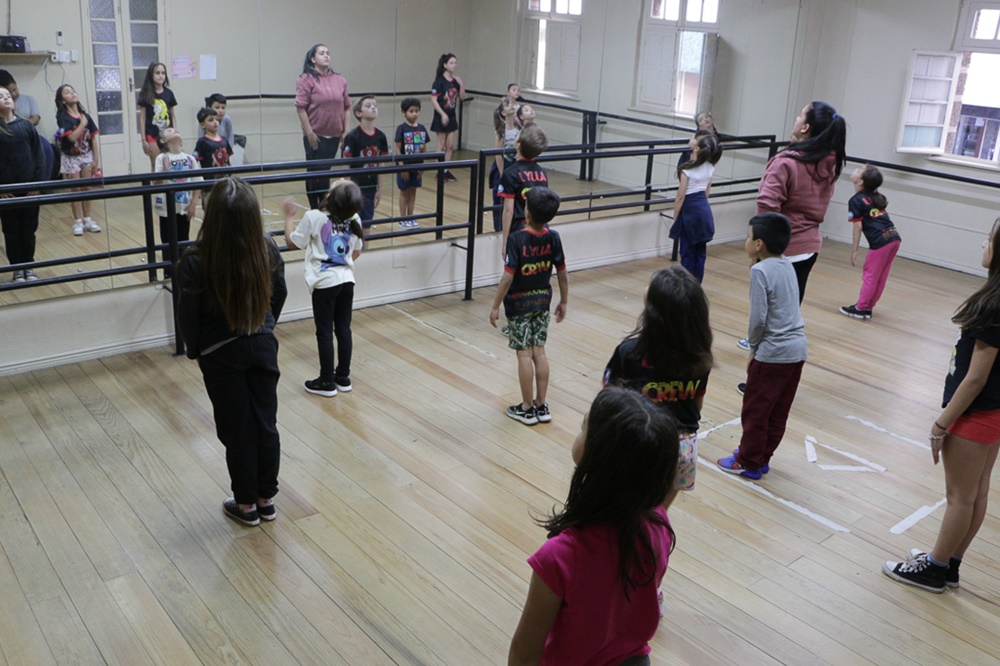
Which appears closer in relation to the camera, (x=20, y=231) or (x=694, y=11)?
(x=20, y=231)

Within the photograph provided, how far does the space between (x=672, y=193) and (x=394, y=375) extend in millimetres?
4271

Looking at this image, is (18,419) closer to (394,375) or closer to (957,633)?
(394,375)

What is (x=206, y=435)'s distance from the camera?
4.19m

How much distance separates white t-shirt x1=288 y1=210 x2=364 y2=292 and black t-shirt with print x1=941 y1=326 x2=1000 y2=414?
2.84 meters

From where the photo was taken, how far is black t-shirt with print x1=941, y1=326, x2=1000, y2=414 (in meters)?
2.80

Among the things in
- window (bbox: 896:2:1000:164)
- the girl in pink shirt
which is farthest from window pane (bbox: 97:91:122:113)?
window (bbox: 896:2:1000:164)

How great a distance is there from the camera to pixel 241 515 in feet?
11.5

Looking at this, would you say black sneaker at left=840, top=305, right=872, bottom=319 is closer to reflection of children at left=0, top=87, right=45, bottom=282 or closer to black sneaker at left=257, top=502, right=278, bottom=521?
black sneaker at left=257, top=502, right=278, bottom=521

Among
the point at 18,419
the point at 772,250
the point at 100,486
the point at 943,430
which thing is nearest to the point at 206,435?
the point at 100,486

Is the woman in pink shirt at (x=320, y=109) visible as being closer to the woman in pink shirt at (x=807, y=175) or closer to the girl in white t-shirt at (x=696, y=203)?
the girl in white t-shirt at (x=696, y=203)

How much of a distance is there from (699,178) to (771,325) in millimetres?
2722

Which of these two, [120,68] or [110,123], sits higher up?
[120,68]

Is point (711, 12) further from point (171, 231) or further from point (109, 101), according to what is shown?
point (171, 231)

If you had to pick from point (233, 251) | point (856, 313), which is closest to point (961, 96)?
point (856, 313)
